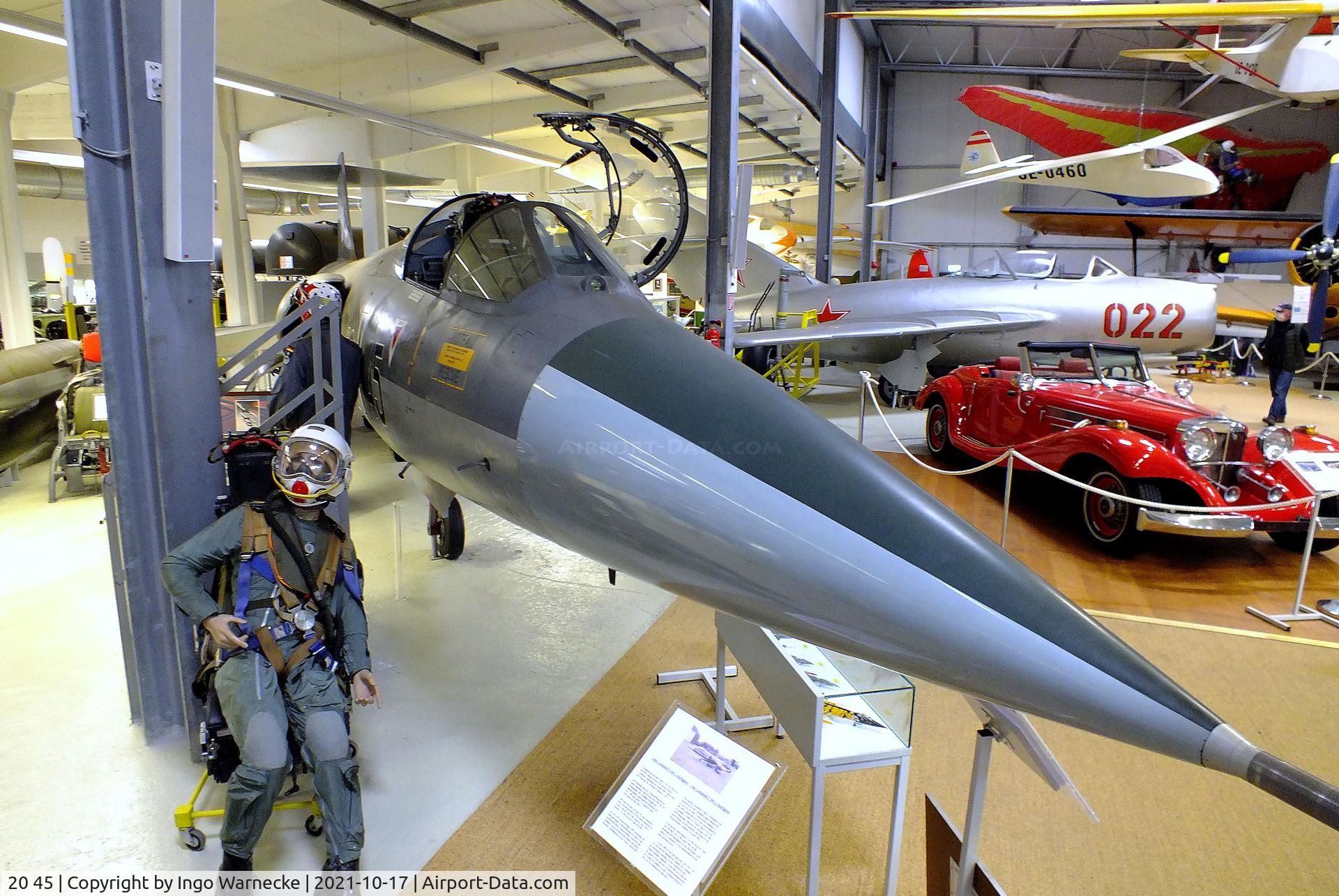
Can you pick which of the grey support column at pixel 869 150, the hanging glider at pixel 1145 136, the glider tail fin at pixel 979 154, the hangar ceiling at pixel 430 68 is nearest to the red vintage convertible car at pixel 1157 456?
the hangar ceiling at pixel 430 68

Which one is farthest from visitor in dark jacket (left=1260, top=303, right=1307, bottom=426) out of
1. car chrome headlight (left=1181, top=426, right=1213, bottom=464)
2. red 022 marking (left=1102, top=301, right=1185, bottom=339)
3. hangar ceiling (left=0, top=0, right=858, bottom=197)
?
hangar ceiling (left=0, top=0, right=858, bottom=197)

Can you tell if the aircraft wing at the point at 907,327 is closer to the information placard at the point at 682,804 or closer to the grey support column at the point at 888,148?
the information placard at the point at 682,804

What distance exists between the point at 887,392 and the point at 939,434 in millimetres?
5117

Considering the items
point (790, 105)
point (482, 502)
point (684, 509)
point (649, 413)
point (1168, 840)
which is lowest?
point (1168, 840)

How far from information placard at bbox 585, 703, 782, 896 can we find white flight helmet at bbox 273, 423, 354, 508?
53.6 inches

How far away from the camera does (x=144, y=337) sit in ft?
→ 9.80

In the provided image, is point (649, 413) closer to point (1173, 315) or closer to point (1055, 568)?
point (1055, 568)

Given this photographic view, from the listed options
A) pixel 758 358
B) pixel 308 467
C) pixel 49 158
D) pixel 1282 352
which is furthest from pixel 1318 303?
pixel 49 158

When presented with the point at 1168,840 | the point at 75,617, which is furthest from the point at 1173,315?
the point at 75,617

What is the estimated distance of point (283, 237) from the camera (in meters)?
Answer: 9.02

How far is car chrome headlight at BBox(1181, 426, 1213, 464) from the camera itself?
17.4ft

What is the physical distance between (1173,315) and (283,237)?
1261 cm

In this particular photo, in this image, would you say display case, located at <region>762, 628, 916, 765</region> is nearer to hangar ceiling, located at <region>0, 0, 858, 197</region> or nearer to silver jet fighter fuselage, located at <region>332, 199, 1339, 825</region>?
silver jet fighter fuselage, located at <region>332, 199, 1339, 825</region>

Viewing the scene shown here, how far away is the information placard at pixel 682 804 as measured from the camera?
2.15 m
